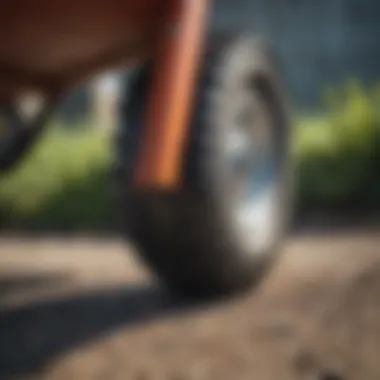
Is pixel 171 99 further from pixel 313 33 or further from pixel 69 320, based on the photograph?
pixel 313 33

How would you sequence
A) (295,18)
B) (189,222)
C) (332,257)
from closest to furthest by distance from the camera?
(189,222) < (332,257) < (295,18)

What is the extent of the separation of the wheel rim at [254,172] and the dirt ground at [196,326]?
9.3 inches

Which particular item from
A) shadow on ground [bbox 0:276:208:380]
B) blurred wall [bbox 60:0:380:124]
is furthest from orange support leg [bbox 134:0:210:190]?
blurred wall [bbox 60:0:380:124]

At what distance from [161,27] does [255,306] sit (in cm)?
116

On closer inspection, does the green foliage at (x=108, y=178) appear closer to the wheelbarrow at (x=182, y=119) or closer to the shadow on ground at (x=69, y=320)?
the wheelbarrow at (x=182, y=119)

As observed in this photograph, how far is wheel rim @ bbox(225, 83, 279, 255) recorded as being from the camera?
4.75 meters

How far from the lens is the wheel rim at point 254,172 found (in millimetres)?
4750

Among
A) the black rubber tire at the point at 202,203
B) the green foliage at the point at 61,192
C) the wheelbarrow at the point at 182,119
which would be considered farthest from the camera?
the green foliage at the point at 61,192

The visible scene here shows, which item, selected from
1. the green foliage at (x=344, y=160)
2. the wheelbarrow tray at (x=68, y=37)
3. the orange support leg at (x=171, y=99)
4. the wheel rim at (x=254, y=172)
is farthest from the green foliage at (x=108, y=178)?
the orange support leg at (x=171, y=99)

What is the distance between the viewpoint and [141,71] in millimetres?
5062

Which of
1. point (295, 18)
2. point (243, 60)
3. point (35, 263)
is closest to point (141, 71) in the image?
point (243, 60)

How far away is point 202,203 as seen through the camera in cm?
443

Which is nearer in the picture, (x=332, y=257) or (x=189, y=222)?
(x=189, y=222)

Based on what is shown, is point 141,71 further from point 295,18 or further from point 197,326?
point 295,18
